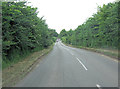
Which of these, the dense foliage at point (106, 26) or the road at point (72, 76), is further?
Answer: the dense foliage at point (106, 26)

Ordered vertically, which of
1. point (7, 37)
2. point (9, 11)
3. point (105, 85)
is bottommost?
point (105, 85)

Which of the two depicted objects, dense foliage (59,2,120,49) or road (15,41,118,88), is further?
dense foliage (59,2,120,49)

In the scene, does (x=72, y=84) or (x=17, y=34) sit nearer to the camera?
(x=72, y=84)

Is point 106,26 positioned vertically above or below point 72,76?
above

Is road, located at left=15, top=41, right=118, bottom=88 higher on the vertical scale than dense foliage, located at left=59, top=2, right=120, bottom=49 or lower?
lower

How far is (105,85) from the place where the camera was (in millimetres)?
5191

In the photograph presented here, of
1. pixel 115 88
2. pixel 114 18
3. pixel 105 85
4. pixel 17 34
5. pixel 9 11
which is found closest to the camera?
pixel 115 88

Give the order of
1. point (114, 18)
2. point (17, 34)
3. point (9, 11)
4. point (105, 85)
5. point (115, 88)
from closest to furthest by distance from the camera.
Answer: point (115, 88) → point (105, 85) → point (9, 11) → point (17, 34) → point (114, 18)

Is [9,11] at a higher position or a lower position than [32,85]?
higher

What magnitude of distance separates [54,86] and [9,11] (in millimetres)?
6169

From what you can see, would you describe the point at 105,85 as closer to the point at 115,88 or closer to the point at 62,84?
the point at 115,88

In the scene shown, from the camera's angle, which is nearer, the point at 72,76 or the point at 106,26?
the point at 72,76

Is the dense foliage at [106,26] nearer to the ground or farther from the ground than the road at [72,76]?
farther from the ground

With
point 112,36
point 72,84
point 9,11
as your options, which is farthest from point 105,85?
point 112,36
